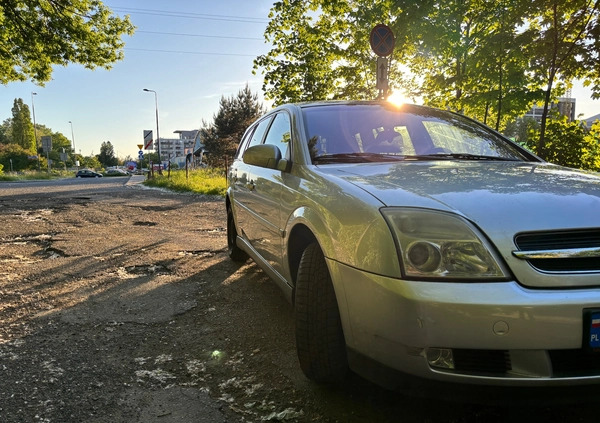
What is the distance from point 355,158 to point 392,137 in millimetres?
443

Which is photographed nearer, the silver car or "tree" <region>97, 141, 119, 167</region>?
the silver car

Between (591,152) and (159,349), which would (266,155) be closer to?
(159,349)

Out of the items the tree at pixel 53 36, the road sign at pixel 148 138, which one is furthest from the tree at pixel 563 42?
the road sign at pixel 148 138

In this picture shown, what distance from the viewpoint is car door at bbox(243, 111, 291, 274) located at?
9.34ft

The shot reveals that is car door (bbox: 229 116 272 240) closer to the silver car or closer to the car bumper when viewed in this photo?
the silver car

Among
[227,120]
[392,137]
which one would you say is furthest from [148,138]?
[392,137]

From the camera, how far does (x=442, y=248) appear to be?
157 cm

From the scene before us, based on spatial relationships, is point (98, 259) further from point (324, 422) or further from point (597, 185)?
point (597, 185)

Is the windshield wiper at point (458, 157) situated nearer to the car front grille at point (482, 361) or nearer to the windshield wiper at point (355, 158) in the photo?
the windshield wiper at point (355, 158)

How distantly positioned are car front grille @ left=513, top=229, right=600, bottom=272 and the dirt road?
0.53 meters

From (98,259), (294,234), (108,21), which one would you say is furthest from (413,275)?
(108,21)

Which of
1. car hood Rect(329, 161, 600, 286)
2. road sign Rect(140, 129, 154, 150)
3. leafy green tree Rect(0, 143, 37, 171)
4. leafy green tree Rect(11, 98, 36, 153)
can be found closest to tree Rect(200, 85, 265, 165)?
road sign Rect(140, 129, 154, 150)

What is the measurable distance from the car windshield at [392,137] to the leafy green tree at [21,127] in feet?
290

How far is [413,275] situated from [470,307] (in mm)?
219
